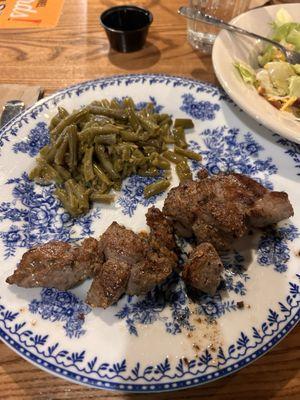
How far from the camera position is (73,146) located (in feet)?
7.95

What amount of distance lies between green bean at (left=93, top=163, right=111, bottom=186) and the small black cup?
1.61 metres

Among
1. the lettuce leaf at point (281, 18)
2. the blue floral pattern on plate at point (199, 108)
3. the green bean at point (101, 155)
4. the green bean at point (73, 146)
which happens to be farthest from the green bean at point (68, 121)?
the lettuce leaf at point (281, 18)

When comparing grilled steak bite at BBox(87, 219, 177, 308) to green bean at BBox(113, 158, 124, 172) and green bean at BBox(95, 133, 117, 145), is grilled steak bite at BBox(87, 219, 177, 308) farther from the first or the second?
green bean at BBox(95, 133, 117, 145)

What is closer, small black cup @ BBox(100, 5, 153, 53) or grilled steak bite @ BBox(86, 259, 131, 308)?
grilled steak bite @ BBox(86, 259, 131, 308)

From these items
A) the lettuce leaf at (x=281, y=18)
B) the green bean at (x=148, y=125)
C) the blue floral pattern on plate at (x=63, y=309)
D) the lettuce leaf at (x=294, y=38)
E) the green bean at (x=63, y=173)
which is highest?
the lettuce leaf at (x=281, y=18)

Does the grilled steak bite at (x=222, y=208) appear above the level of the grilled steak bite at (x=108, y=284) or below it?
above

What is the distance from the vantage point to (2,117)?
2807 mm

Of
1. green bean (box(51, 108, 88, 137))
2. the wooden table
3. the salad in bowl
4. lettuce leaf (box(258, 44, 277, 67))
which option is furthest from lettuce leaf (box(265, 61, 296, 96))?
green bean (box(51, 108, 88, 137))

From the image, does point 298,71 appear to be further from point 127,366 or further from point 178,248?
point 127,366

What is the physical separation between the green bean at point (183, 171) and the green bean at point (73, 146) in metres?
0.71

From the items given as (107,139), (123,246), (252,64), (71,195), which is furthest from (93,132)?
(252,64)

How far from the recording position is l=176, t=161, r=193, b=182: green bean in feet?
8.29

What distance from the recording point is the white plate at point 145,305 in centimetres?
168

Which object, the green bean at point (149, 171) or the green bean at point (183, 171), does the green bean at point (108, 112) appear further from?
the green bean at point (183, 171)
